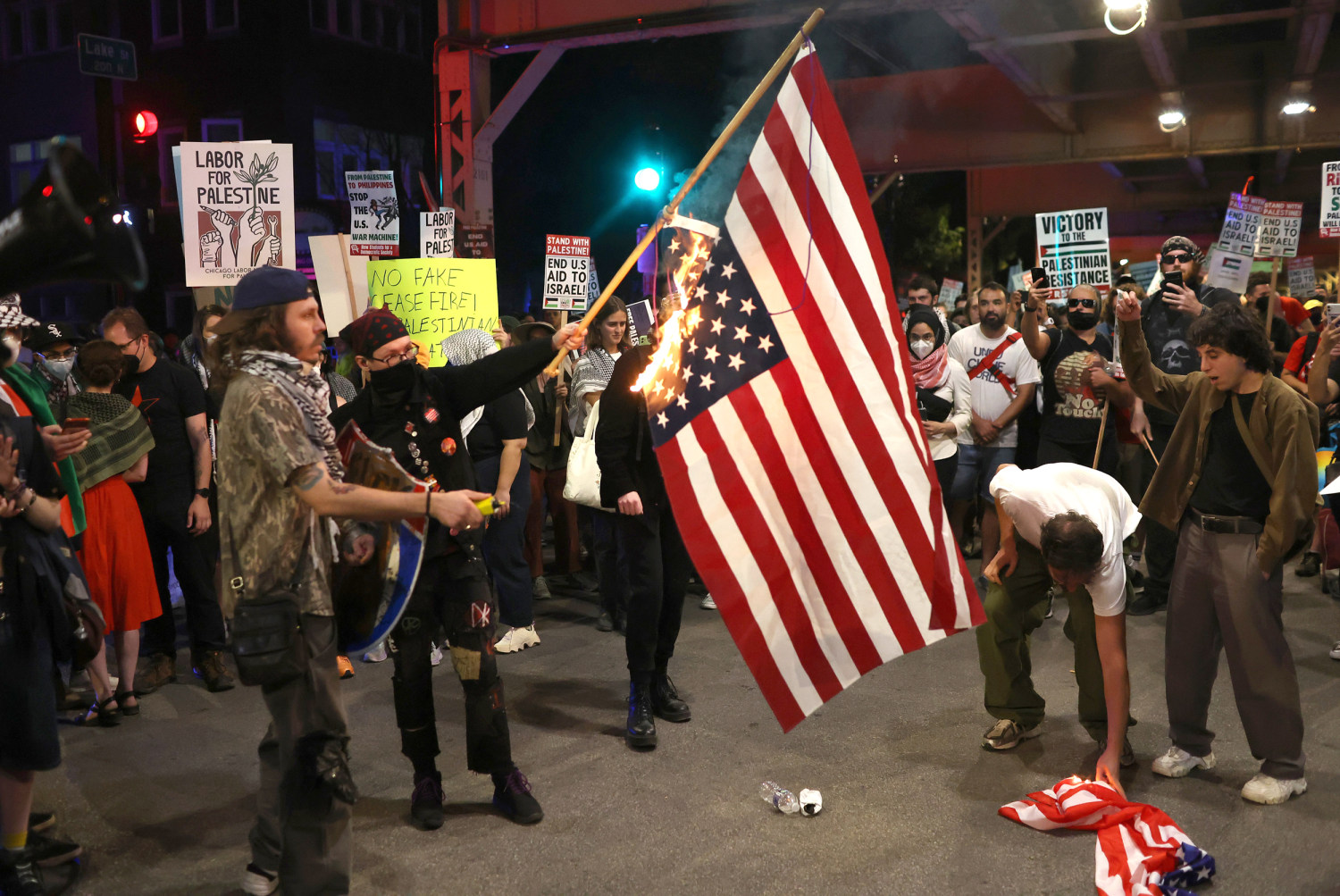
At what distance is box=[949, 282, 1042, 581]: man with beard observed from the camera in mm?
8078

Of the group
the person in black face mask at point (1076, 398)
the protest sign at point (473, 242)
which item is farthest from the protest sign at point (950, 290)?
the person in black face mask at point (1076, 398)

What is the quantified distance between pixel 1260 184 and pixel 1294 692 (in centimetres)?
2148

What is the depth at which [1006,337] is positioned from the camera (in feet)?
26.8

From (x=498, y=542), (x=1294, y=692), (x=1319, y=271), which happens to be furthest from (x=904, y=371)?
(x=1319, y=271)

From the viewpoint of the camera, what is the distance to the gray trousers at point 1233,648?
4.57 meters

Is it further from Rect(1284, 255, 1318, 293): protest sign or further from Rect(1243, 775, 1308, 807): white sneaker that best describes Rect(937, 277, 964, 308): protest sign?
Rect(1243, 775, 1308, 807): white sneaker

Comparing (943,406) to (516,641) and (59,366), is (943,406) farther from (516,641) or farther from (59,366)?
(59,366)

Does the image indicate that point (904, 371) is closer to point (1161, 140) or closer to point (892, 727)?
point (892, 727)

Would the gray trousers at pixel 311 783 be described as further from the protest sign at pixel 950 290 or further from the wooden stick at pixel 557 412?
the protest sign at pixel 950 290

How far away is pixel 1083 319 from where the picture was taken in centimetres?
Answer: 784

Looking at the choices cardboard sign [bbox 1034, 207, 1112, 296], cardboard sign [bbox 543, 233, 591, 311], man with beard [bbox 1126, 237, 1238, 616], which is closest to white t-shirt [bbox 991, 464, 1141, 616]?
man with beard [bbox 1126, 237, 1238, 616]

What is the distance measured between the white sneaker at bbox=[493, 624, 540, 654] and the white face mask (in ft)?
11.9

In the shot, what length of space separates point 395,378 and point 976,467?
5149 millimetres

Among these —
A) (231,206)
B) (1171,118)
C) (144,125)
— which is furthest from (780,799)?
(144,125)
